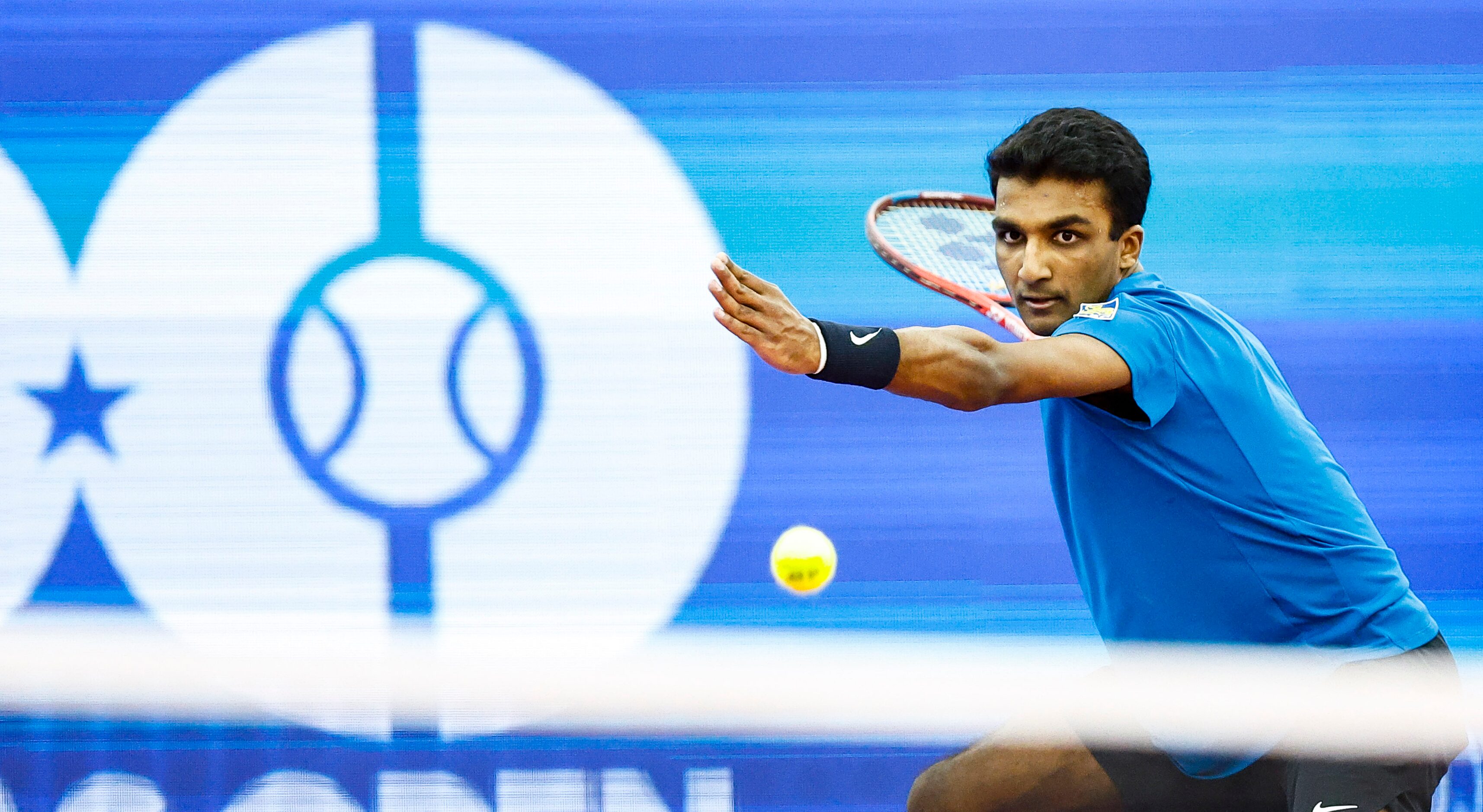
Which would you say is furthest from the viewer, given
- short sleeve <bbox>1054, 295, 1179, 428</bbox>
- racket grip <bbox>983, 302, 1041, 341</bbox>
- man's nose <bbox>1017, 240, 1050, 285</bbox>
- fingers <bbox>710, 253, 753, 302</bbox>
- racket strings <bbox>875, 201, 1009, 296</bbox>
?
racket strings <bbox>875, 201, 1009, 296</bbox>

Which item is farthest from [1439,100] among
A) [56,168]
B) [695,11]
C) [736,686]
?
[56,168]

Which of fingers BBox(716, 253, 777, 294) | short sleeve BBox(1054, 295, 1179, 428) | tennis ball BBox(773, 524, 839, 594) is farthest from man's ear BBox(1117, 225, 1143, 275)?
tennis ball BBox(773, 524, 839, 594)

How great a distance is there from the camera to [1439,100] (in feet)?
10.9

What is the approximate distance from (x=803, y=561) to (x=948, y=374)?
3.99ft

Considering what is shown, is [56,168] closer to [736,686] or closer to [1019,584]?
[736,686]

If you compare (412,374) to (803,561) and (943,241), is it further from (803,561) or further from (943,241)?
(943,241)

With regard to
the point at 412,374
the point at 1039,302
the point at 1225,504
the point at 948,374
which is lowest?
the point at 1225,504

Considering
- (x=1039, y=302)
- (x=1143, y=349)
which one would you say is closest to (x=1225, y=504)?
(x=1143, y=349)

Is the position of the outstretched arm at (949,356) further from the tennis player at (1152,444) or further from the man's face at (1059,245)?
the man's face at (1059,245)

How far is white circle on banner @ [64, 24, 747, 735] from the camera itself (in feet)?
10.4

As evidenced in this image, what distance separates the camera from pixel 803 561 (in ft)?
9.14

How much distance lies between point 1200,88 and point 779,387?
1249mm

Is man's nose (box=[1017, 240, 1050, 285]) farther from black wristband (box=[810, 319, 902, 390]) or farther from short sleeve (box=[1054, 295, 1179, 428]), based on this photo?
black wristband (box=[810, 319, 902, 390])

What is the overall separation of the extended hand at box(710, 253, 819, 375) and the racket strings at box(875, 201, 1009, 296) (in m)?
1.17
